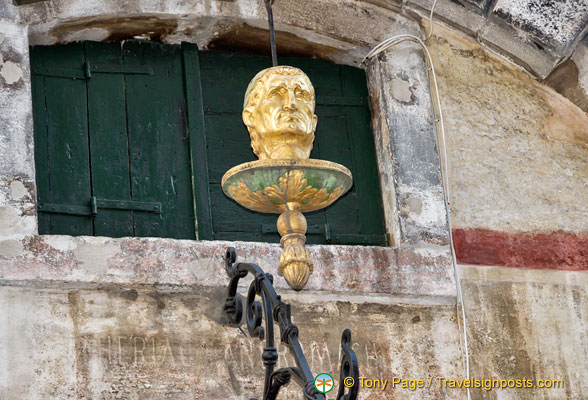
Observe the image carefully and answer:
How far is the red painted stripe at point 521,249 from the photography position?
6.87 m

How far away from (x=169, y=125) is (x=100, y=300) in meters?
1.01

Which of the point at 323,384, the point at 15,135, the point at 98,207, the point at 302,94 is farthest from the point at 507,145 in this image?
the point at 15,135

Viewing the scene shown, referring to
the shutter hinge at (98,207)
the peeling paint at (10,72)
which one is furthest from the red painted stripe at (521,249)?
the peeling paint at (10,72)

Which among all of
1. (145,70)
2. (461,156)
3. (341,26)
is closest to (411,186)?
(461,156)

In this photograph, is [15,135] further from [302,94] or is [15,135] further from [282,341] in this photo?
[282,341]

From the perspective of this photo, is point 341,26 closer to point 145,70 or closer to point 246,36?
point 246,36

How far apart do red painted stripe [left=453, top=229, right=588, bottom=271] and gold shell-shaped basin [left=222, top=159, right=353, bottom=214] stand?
1191 millimetres

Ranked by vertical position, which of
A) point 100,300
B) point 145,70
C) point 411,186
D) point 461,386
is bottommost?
point 461,386

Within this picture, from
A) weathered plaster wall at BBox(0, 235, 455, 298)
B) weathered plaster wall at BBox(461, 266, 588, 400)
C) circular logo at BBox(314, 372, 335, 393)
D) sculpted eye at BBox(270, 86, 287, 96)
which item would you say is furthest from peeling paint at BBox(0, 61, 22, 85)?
weathered plaster wall at BBox(461, 266, 588, 400)

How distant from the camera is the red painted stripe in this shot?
22.5ft

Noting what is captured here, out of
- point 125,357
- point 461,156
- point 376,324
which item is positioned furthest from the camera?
point 461,156

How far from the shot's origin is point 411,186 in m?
6.92

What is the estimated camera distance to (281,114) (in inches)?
236

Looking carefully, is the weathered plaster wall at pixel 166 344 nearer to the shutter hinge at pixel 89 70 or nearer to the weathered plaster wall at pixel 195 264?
the weathered plaster wall at pixel 195 264
